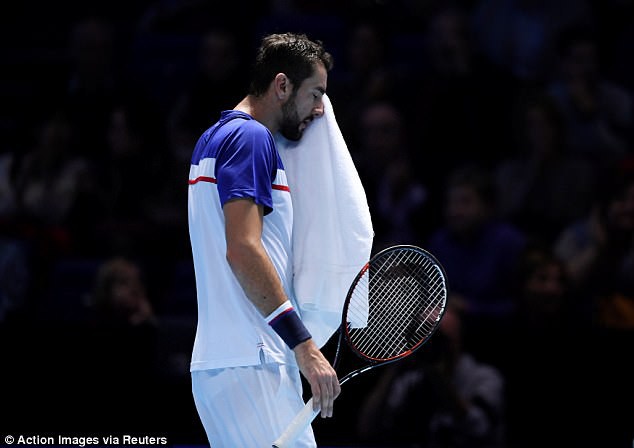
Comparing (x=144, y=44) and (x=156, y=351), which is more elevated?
(x=144, y=44)

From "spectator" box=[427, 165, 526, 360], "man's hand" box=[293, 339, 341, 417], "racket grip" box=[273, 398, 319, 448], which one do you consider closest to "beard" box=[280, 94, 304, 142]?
"man's hand" box=[293, 339, 341, 417]

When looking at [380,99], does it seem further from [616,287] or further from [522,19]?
[616,287]

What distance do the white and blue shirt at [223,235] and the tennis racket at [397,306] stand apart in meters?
0.29

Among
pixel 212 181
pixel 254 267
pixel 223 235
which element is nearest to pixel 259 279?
pixel 254 267

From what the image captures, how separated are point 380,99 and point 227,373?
15.7 feet

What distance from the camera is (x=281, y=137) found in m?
3.54

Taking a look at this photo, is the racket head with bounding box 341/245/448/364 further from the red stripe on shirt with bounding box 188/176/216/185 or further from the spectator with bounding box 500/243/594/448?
the spectator with bounding box 500/243/594/448

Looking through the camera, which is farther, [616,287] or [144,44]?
[144,44]

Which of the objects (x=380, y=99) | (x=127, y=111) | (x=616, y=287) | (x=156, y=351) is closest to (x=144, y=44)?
(x=127, y=111)

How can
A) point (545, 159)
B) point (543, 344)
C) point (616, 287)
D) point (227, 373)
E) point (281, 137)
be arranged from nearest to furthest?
point (227, 373) < point (281, 137) < point (543, 344) < point (616, 287) < point (545, 159)

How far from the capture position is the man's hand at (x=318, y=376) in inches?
123

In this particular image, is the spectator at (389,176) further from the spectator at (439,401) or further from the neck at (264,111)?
the neck at (264,111)

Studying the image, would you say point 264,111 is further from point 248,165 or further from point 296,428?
point 296,428

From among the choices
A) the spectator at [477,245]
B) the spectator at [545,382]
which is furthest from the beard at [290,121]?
the spectator at [477,245]
